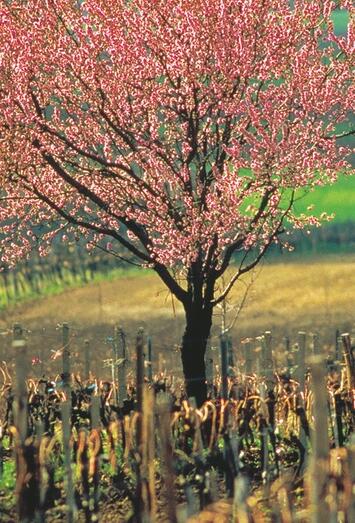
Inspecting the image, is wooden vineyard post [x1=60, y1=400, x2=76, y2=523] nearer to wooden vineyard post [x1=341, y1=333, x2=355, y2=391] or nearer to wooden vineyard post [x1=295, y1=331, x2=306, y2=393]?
wooden vineyard post [x1=295, y1=331, x2=306, y2=393]

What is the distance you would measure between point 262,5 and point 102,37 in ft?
10.1

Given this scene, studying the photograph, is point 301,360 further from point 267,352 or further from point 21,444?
point 21,444

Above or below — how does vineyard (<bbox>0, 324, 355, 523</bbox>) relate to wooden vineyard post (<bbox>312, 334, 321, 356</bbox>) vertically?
below

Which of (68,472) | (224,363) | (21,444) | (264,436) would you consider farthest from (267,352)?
(21,444)

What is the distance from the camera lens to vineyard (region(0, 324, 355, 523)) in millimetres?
10570

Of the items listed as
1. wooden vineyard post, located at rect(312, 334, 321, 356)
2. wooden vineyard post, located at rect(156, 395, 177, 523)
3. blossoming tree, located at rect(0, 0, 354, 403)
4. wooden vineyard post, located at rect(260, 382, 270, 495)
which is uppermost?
blossoming tree, located at rect(0, 0, 354, 403)

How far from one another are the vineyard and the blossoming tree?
2168 millimetres

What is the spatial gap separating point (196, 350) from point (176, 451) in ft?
20.5

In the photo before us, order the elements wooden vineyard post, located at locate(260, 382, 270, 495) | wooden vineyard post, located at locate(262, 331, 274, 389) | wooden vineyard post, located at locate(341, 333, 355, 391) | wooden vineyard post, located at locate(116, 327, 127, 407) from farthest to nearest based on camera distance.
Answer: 1. wooden vineyard post, located at locate(116, 327, 127, 407)
2. wooden vineyard post, located at locate(262, 331, 274, 389)
3. wooden vineyard post, located at locate(341, 333, 355, 391)
4. wooden vineyard post, located at locate(260, 382, 270, 495)

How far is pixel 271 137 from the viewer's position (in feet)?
74.2

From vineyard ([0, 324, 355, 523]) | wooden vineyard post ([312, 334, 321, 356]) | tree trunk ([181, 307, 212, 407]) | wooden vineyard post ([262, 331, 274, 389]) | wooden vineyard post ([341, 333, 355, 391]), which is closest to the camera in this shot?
vineyard ([0, 324, 355, 523])

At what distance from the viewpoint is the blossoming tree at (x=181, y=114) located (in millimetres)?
22172

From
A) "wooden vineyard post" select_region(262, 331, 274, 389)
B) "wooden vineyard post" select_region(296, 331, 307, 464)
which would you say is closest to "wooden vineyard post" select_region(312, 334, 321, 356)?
"wooden vineyard post" select_region(262, 331, 274, 389)

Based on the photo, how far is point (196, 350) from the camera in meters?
22.6
